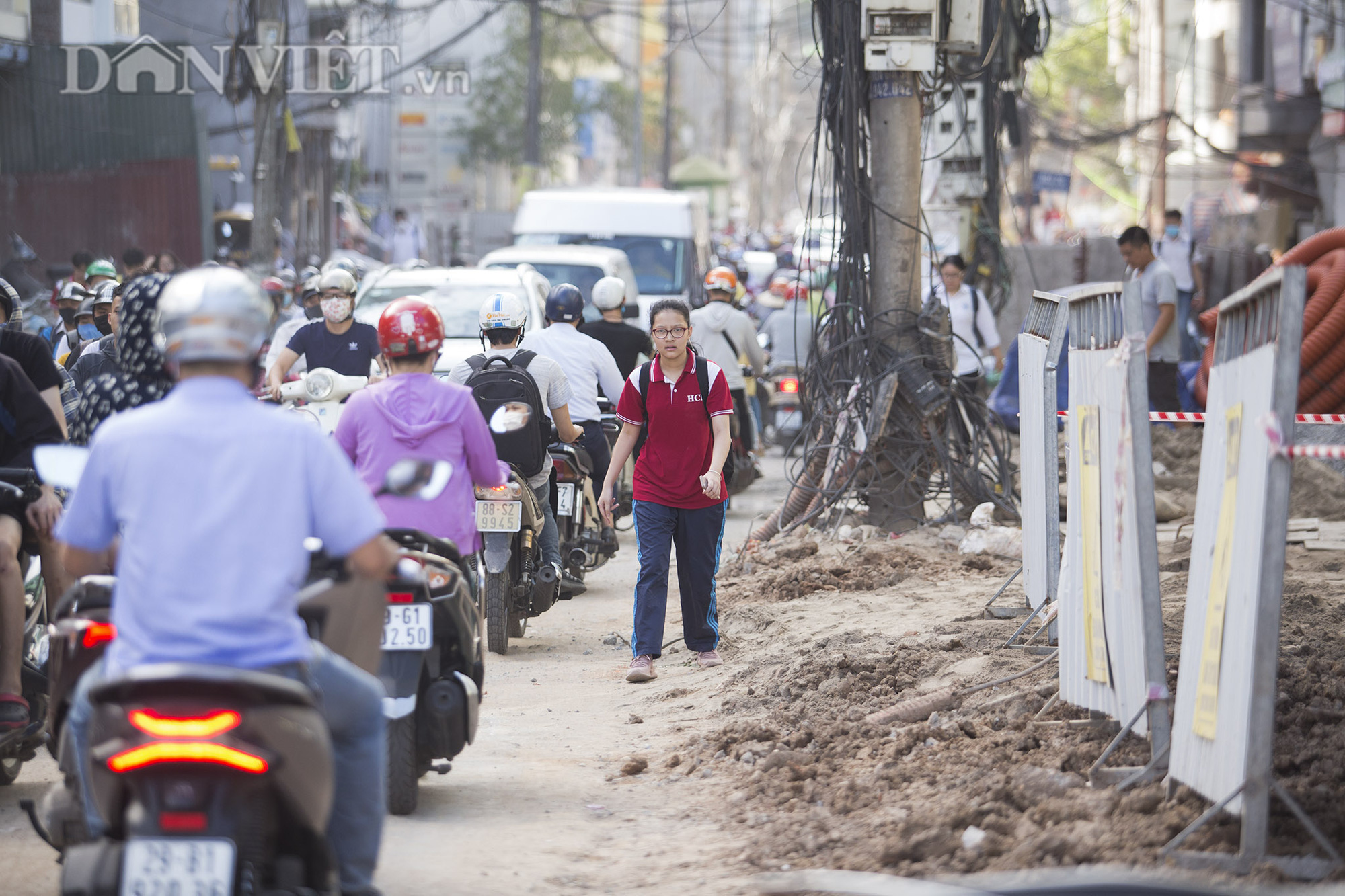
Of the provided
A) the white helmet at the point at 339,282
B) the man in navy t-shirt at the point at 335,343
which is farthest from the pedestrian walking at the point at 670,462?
the white helmet at the point at 339,282

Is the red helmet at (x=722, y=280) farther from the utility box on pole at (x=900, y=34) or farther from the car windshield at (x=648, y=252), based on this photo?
the car windshield at (x=648, y=252)

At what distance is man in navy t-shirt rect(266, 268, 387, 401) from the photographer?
1018cm

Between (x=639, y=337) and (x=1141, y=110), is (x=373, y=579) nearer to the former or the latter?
(x=639, y=337)

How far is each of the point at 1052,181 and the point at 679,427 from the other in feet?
93.1

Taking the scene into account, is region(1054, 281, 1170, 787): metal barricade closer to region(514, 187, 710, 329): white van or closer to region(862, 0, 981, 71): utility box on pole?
region(862, 0, 981, 71): utility box on pole

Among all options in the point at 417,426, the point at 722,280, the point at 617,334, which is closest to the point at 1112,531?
the point at 417,426

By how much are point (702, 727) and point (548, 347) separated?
3680 millimetres

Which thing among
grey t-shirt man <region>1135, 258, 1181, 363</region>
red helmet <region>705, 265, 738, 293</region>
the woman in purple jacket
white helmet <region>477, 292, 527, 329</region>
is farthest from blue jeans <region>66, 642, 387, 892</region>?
red helmet <region>705, 265, 738, 293</region>

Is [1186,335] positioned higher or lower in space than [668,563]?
higher

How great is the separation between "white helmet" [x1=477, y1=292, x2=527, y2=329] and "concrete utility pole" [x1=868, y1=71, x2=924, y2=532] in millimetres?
3517

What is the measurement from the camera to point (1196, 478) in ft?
44.3

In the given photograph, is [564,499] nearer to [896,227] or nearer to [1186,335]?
[896,227]

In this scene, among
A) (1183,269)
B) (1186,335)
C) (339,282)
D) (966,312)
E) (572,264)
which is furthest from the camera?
(1183,269)

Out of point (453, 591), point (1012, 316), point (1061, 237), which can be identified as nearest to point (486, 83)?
point (1061, 237)
